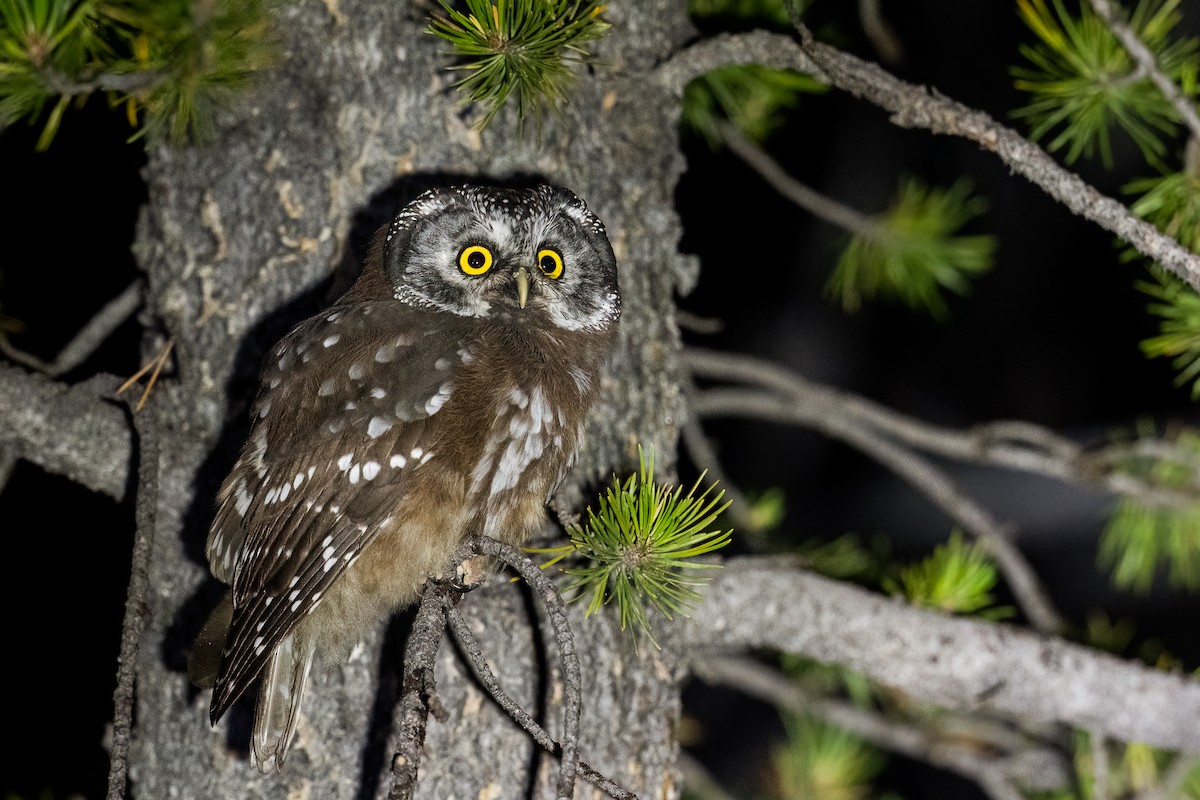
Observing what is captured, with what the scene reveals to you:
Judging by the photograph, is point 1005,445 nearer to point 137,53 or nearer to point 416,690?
point 416,690

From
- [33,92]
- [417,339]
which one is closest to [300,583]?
[417,339]

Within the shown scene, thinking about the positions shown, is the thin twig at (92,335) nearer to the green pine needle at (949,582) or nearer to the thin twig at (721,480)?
the thin twig at (721,480)

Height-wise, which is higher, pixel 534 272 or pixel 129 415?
pixel 534 272

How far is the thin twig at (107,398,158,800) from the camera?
1693 mm

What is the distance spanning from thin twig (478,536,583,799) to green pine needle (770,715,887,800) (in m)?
1.85

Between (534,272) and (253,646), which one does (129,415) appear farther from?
(534,272)

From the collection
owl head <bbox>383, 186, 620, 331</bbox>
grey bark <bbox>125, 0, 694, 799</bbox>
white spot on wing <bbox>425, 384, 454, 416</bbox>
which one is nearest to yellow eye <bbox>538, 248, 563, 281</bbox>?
owl head <bbox>383, 186, 620, 331</bbox>

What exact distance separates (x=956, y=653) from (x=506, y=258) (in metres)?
1.22

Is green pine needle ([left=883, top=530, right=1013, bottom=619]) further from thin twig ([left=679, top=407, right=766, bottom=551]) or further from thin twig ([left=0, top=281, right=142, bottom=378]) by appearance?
thin twig ([left=0, top=281, right=142, bottom=378])

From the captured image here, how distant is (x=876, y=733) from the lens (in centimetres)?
297

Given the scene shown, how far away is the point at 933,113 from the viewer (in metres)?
2.00

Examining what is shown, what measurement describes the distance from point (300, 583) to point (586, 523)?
1.74 ft

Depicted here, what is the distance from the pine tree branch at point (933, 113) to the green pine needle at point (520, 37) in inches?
17.9

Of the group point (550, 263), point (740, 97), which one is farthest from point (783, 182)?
point (550, 263)
